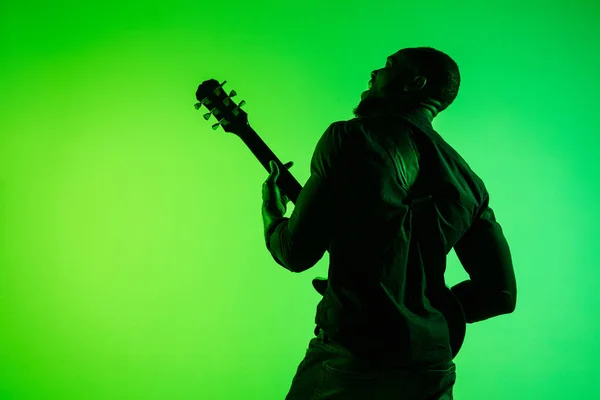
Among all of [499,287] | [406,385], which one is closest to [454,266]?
[499,287]

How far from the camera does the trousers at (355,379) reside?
33.6 inches

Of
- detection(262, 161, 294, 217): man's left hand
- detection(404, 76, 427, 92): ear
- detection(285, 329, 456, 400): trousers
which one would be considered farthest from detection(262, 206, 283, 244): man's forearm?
detection(404, 76, 427, 92): ear

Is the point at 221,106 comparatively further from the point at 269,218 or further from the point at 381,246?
the point at 381,246

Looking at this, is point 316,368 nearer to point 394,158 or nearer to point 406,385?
point 406,385

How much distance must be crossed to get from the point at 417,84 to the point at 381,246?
30 centimetres

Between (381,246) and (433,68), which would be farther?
(433,68)

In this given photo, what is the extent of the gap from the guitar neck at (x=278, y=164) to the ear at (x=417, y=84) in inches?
10.2

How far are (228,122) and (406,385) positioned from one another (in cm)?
59

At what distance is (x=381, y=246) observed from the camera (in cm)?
85

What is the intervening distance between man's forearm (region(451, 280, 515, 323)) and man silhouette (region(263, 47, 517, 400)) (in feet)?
0.25

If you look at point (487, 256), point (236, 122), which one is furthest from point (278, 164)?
point (487, 256)

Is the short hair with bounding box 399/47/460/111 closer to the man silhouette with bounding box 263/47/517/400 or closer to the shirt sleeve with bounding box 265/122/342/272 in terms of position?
the man silhouette with bounding box 263/47/517/400

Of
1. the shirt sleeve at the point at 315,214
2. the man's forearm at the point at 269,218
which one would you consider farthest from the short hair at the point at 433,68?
the man's forearm at the point at 269,218

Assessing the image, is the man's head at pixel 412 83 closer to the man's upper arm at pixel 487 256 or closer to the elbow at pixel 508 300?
the man's upper arm at pixel 487 256
